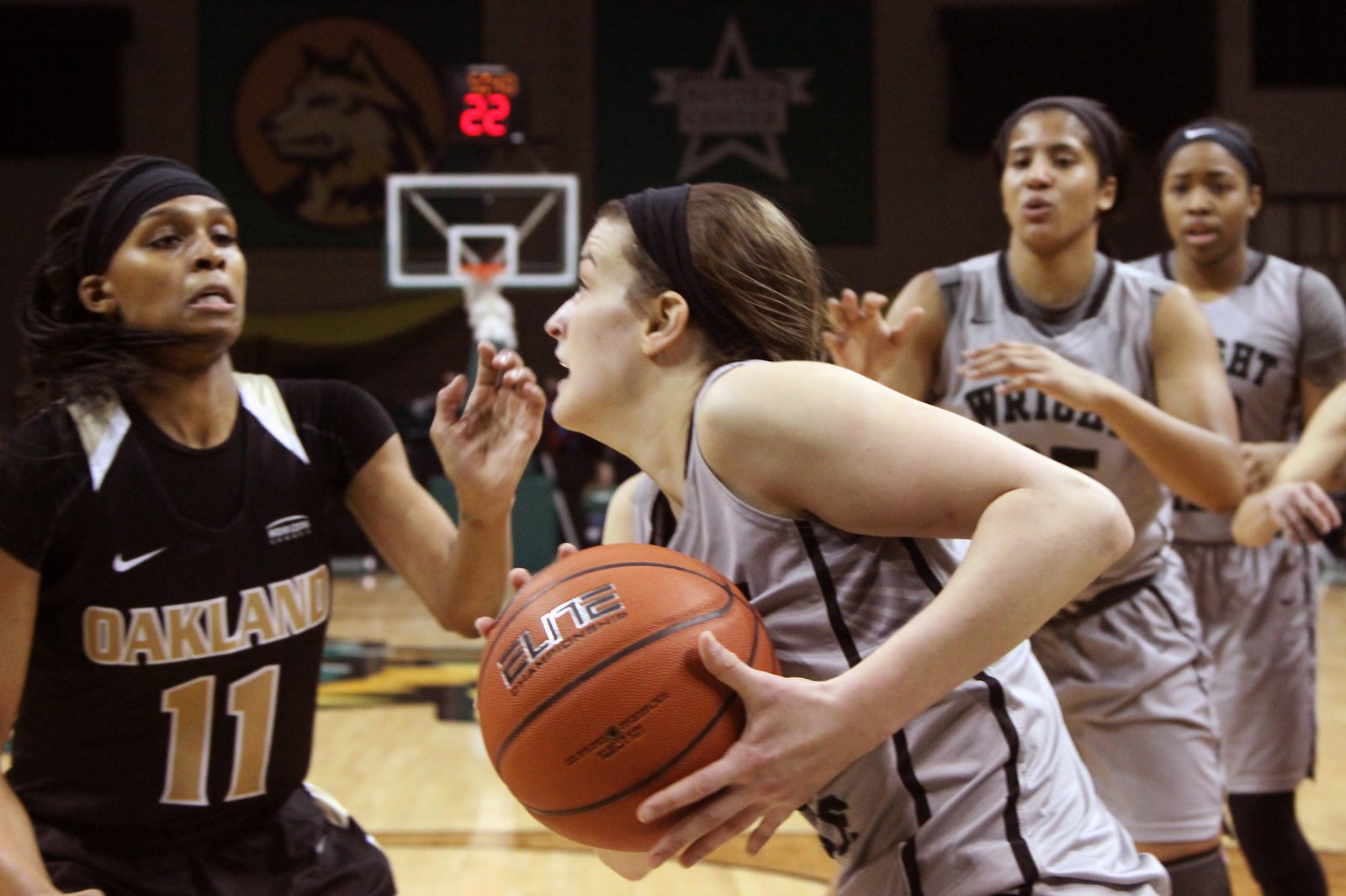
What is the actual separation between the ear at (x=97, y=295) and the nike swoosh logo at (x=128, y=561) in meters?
0.46

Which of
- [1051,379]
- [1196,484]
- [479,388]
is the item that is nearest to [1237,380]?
[1196,484]

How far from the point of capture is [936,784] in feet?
5.40

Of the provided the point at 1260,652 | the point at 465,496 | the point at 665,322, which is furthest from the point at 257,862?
the point at 1260,652

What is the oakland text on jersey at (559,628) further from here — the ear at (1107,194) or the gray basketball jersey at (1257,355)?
the gray basketball jersey at (1257,355)

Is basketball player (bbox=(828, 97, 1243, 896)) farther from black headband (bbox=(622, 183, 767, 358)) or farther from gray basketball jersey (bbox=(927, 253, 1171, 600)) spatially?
black headband (bbox=(622, 183, 767, 358))

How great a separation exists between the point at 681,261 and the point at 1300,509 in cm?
205

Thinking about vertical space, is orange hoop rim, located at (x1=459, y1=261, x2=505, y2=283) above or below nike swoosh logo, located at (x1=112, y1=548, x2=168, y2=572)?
above

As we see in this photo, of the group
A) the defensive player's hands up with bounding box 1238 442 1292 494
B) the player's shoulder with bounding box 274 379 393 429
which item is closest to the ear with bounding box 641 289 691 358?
the player's shoulder with bounding box 274 379 393 429

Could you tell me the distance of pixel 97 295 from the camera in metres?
2.39

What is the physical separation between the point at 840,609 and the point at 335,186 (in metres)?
14.4

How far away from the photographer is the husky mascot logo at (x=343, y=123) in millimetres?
15109

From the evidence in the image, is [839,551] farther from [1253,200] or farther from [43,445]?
[1253,200]

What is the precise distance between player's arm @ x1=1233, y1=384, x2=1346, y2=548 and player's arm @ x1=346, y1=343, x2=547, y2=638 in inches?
70.8

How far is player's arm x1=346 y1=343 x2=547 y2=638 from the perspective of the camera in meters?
2.31
